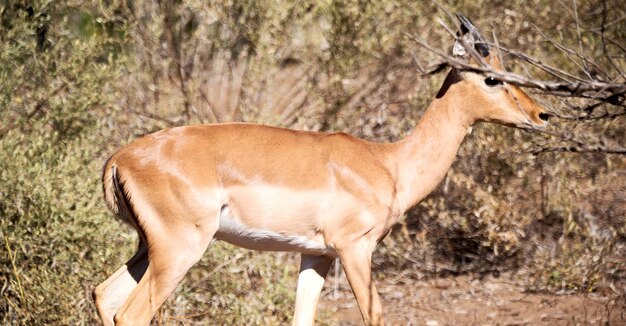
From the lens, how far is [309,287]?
5965 mm

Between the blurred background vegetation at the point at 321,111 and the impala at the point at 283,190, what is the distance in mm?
749

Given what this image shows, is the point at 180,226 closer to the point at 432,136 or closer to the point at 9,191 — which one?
the point at 9,191

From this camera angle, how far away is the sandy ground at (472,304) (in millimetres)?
7367

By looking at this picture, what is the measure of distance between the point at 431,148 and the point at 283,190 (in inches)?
38.1

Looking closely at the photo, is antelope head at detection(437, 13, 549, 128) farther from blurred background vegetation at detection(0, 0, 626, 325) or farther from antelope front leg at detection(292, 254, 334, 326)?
antelope front leg at detection(292, 254, 334, 326)

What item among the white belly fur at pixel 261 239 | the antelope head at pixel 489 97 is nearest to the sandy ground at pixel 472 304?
the white belly fur at pixel 261 239

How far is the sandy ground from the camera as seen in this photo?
7367 millimetres

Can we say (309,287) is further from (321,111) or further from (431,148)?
(321,111)

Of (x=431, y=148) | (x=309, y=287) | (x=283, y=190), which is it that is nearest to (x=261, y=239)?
(x=283, y=190)

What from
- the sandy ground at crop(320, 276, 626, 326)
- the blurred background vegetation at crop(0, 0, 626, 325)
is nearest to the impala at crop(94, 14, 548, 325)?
the blurred background vegetation at crop(0, 0, 626, 325)

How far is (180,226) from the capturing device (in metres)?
5.38

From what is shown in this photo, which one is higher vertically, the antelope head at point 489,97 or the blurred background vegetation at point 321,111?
the antelope head at point 489,97

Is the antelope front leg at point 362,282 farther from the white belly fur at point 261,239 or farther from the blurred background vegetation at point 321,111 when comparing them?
the blurred background vegetation at point 321,111

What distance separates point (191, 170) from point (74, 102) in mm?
1772
